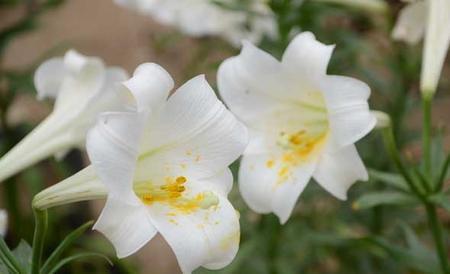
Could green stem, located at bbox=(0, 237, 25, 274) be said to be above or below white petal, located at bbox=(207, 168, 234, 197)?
below

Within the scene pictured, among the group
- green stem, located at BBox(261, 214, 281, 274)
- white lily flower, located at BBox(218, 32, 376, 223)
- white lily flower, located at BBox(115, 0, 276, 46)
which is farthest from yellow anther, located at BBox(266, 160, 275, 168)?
white lily flower, located at BBox(115, 0, 276, 46)

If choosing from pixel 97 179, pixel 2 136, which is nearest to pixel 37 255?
pixel 97 179

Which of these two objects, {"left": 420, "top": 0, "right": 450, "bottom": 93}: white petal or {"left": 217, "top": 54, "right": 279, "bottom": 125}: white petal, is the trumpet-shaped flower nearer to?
{"left": 420, "top": 0, "right": 450, "bottom": 93}: white petal

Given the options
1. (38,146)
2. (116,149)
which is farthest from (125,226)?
(38,146)

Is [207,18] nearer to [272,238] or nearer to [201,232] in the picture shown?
[272,238]

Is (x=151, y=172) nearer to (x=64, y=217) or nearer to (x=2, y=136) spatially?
(x=2, y=136)

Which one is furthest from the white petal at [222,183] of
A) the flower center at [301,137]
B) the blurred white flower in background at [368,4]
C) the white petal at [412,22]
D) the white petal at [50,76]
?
the blurred white flower in background at [368,4]

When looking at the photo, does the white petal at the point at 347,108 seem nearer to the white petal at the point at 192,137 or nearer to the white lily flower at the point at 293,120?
the white lily flower at the point at 293,120
